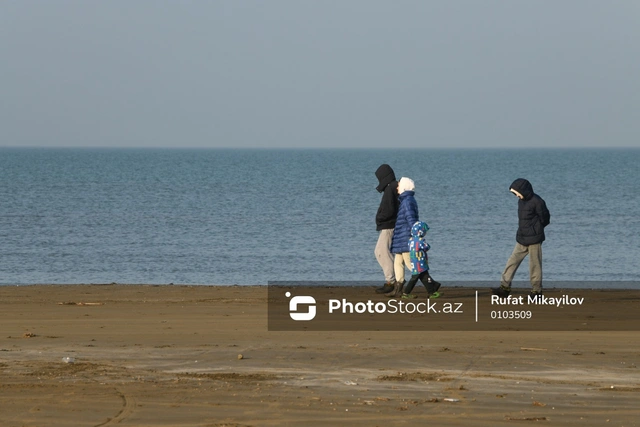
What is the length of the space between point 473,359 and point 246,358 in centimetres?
198

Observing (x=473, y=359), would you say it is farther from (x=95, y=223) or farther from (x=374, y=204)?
(x=374, y=204)

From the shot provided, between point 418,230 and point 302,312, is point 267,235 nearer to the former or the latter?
point 418,230

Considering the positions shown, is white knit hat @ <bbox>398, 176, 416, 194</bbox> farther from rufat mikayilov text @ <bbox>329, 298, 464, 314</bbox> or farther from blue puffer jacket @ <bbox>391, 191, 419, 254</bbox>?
rufat mikayilov text @ <bbox>329, 298, 464, 314</bbox>

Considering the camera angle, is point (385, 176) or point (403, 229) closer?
point (403, 229)

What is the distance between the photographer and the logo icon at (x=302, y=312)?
11.6 metres

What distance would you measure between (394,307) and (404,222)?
116cm

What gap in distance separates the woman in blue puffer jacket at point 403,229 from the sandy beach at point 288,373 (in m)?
2.13

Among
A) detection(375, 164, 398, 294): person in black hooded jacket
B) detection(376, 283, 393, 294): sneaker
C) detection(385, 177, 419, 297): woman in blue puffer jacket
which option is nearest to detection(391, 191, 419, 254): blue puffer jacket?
detection(385, 177, 419, 297): woman in blue puffer jacket

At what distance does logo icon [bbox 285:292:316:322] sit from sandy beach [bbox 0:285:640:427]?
433 millimetres

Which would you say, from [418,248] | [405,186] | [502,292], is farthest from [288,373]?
[502,292]

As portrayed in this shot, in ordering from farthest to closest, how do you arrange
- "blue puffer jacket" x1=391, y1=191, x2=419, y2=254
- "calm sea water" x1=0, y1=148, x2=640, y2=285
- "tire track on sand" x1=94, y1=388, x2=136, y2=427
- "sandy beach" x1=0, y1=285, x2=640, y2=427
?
1. "calm sea water" x1=0, y1=148, x2=640, y2=285
2. "blue puffer jacket" x1=391, y1=191, x2=419, y2=254
3. "sandy beach" x1=0, y1=285, x2=640, y2=427
4. "tire track on sand" x1=94, y1=388, x2=136, y2=427

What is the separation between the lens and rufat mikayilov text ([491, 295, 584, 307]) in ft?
42.1

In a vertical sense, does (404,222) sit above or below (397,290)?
above

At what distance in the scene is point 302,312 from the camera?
39.2 ft
